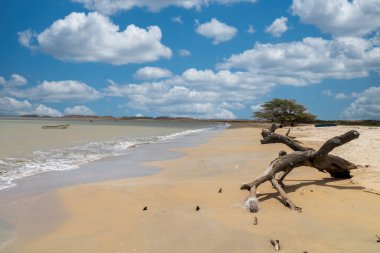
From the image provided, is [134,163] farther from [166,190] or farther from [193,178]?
[166,190]

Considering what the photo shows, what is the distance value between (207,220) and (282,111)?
222 ft

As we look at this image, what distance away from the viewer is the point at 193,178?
11047 millimetres

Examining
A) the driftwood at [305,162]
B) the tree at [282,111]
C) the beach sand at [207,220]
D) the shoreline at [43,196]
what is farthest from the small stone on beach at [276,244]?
the tree at [282,111]

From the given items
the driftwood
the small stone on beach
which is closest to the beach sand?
the small stone on beach

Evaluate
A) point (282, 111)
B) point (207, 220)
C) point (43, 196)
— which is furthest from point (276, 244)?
point (282, 111)

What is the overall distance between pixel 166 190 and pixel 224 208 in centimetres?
230

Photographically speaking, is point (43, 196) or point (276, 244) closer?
point (276, 244)

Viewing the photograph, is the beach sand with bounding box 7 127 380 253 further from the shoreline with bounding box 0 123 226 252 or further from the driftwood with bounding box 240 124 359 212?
the driftwood with bounding box 240 124 359 212

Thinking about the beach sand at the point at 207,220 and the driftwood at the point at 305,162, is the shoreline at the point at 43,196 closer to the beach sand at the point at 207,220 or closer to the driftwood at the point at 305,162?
the beach sand at the point at 207,220

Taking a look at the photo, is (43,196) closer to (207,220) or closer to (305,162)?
(207,220)

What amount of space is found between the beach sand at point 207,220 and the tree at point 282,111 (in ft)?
205

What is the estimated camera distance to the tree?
7050 centimetres

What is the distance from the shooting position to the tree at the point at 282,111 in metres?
70.5

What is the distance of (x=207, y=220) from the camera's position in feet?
20.5
